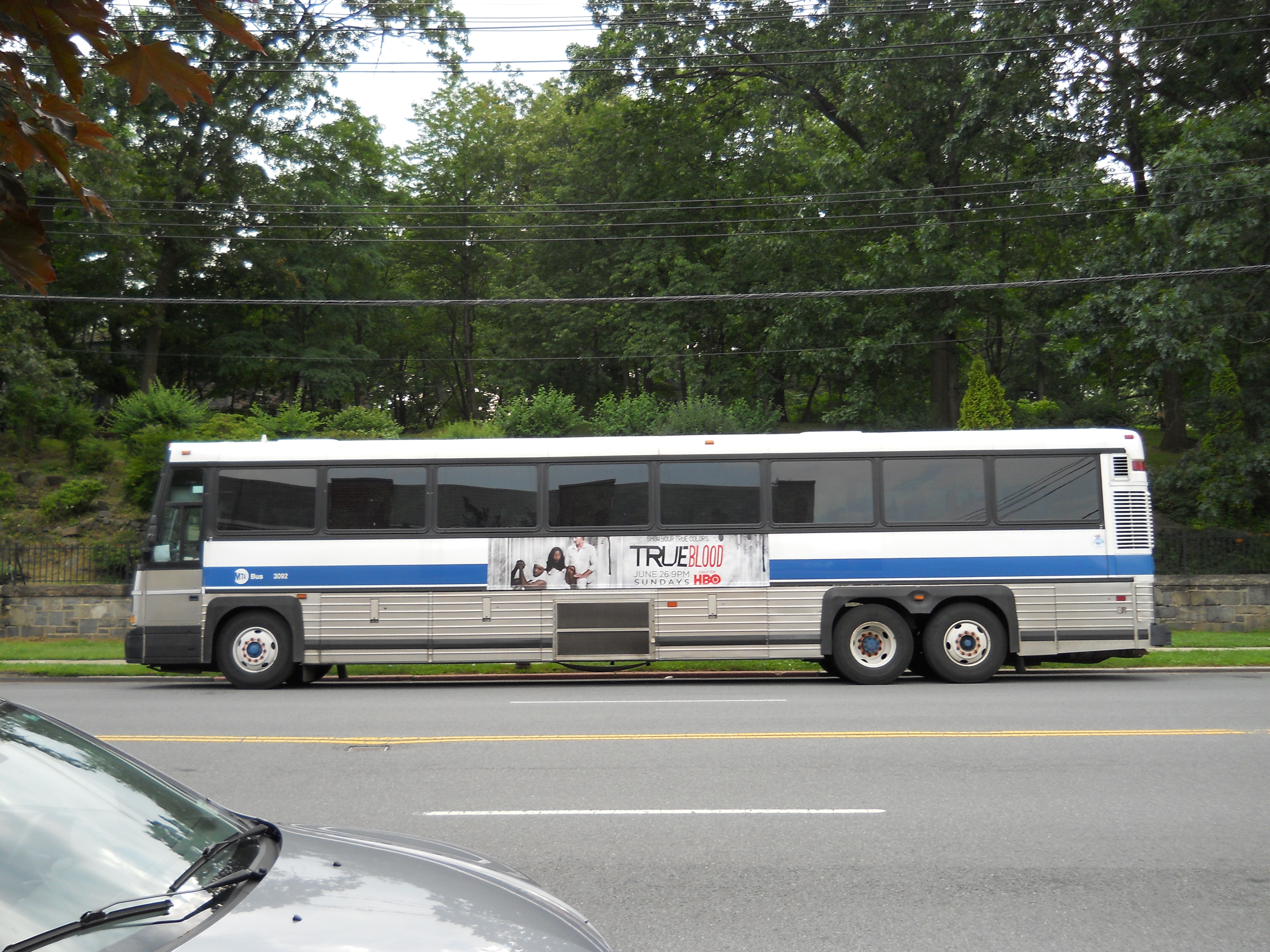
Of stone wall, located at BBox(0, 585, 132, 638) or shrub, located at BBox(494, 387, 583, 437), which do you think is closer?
stone wall, located at BBox(0, 585, 132, 638)

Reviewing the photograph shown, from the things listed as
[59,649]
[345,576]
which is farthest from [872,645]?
[59,649]

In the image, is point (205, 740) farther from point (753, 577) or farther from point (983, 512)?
point (983, 512)

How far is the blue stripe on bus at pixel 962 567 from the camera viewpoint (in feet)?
46.7

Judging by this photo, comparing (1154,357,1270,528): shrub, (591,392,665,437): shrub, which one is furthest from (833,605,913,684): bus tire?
(591,392,665,437): shrub

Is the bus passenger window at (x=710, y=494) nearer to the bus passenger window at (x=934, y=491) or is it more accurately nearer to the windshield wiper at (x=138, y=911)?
the bus passenger window at (x=934, y=491)

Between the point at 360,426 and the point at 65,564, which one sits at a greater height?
the point at 360,426

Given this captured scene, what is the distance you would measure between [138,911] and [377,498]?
12561mm

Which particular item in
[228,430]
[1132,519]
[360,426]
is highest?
[360,426]

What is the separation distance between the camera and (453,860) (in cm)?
339

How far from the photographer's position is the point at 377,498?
14883 millimetres

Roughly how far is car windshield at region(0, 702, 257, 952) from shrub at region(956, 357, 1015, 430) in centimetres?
2901

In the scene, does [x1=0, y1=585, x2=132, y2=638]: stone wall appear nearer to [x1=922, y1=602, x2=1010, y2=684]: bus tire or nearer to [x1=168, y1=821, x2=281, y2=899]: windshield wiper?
[x1=922, y1=602, x2=1010, y2=684]: bus tire

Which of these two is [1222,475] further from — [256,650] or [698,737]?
[256,650]

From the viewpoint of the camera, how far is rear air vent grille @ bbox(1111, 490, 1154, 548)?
14.3 m
